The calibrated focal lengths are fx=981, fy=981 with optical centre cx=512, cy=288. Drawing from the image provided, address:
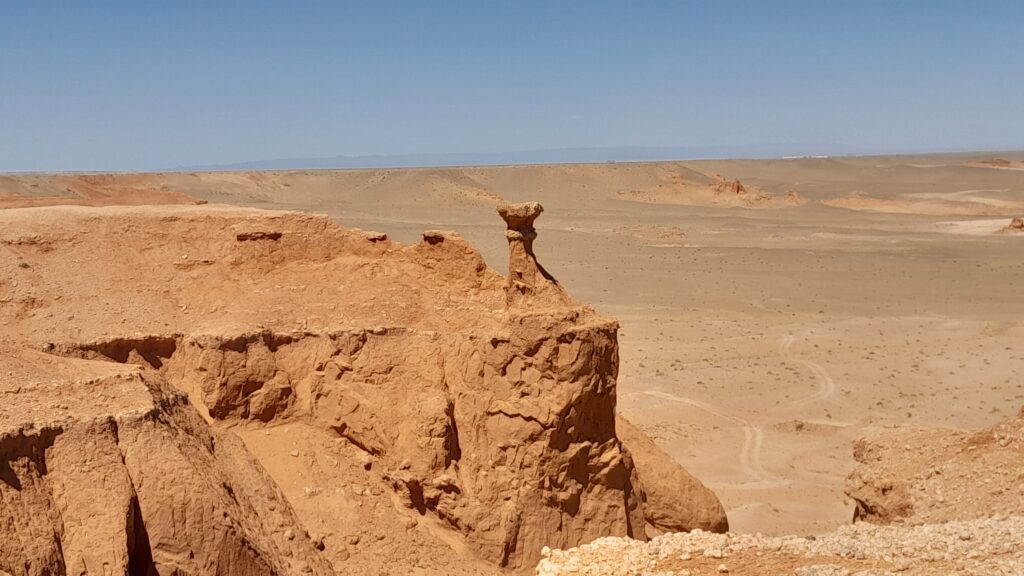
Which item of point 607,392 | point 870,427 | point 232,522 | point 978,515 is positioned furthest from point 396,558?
point 870,427

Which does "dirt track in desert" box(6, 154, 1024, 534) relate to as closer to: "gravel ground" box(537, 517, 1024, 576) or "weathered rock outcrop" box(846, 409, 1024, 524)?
"weathered rock outcrop" box(846, 409, 1024, 524)

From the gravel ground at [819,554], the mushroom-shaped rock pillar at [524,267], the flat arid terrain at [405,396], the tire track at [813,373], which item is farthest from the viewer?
the tire track at [813,373]

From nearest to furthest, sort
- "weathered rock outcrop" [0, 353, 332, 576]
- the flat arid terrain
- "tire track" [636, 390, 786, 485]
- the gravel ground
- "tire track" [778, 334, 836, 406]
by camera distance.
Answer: the gravel ground
"weathered rock outcrop" [0, 353, 332, 576]
the flat arid terrain
"tire track" [636, 390, 786, 485]
"tire track" [778, 334, 836, 406]

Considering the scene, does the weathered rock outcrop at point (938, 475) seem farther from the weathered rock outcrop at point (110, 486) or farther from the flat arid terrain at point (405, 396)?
the weathered rock outcrop at point (110, 486)

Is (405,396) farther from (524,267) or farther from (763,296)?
(763,296)

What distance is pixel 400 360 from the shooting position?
13633mm

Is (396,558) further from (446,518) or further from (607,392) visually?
(607,392)

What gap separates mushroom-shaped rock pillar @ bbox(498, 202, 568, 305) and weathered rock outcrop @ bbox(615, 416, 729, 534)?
144 inches

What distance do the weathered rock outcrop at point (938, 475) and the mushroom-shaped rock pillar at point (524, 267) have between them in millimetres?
5960

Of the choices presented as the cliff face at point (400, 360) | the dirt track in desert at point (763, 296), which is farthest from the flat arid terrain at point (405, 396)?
the dirt track in desert at point (763, 296)

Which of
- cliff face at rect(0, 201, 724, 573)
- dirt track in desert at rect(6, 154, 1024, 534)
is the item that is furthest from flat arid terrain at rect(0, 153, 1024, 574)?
dirt track in desert at rect(6, 154, 1024, 534)

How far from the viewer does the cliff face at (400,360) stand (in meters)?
12.9

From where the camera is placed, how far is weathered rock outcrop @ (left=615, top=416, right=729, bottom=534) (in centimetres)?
1560

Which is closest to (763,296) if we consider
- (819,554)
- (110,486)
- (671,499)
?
(671,499)
